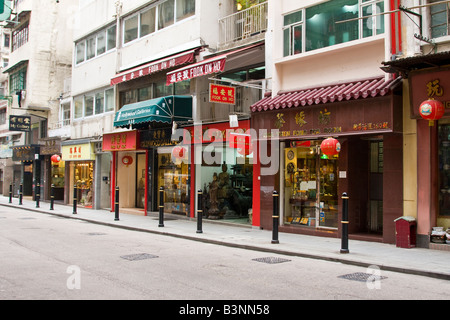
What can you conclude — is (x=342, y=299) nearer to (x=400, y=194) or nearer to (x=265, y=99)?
(x=400, y=194)

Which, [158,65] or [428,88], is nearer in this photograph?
[428,88]

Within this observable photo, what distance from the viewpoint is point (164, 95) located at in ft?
64.3

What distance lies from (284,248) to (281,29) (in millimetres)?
7483

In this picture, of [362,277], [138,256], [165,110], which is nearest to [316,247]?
[362,277]

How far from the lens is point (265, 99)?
48.3 feet

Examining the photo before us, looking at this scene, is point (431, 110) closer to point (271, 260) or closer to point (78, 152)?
point (271, 260)

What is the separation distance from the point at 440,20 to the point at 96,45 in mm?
18892

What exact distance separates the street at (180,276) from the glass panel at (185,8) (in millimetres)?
10212

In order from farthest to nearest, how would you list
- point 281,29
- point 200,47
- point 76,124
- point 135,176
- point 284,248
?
point 76,124, point 135,176, point 200,47, point 281,29, point 284,248

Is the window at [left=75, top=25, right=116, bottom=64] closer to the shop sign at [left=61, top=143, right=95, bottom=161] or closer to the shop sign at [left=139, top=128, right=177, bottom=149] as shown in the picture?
the shop sign at [left=61, top=143, right=95, bottom=161]

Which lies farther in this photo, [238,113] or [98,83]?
[98,83]

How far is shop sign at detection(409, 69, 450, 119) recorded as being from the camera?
10234 mm

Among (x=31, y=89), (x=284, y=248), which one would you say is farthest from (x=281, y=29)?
(x=31, y=89)

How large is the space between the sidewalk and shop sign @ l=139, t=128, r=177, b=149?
11.9 ft
